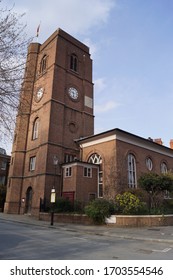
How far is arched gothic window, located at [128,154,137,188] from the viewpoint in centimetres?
2674

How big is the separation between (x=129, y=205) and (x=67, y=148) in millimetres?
12538

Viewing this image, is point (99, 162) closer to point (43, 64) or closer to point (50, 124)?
point (50, 124)


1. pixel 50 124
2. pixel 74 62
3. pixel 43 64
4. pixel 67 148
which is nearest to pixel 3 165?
pixel 43 64

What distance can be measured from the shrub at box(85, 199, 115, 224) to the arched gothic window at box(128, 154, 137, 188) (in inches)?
307

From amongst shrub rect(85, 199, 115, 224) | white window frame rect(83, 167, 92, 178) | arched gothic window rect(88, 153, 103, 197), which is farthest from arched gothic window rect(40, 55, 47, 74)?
shrub rect(85, 199, 115, 224)

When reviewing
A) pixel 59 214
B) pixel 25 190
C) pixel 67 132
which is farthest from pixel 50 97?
pixel 59 214

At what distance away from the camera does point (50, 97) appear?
29.5 meters

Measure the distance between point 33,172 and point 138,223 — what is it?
15438 mm

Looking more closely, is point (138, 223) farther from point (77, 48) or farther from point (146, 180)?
point (77, 48)

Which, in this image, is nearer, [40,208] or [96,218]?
[96,218]

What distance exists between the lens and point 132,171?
90.2 feet

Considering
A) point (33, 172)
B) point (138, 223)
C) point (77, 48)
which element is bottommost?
point (138, 223)

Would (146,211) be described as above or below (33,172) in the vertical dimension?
below

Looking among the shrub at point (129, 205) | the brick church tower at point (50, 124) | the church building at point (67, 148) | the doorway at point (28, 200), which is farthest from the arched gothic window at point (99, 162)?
the doorway at point (28, 200)
